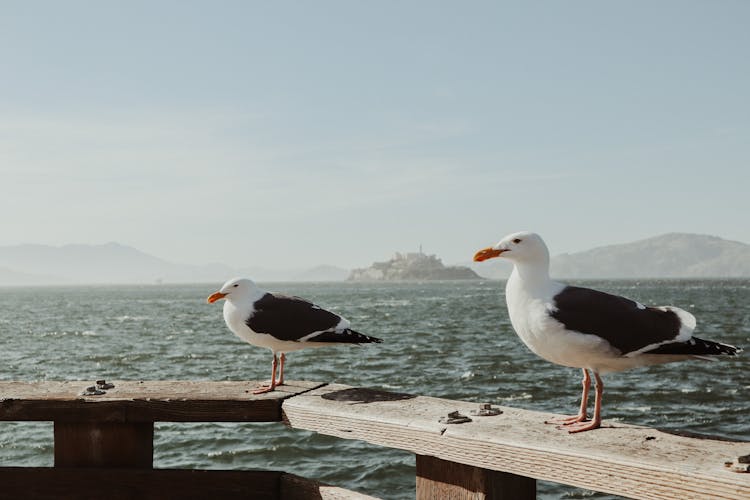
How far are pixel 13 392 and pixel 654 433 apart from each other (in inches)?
128

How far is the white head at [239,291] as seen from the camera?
5.31 m

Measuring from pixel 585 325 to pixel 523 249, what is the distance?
1.59 feet

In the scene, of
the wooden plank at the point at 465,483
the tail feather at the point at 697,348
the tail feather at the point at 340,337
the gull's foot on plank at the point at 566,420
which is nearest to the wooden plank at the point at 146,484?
the wooden plank at the point at 465,483

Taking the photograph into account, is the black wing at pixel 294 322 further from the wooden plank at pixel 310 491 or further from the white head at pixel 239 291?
the wooden plank at pixel 310 491

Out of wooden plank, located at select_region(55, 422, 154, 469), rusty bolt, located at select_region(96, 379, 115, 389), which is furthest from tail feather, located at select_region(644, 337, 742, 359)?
rusty bolt, located at select_region(96, 379, 115, 389)

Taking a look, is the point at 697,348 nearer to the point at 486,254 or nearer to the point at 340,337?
the point at 486,254

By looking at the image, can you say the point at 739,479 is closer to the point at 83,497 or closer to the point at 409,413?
the point at 409,413

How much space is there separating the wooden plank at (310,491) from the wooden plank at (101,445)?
73 cm

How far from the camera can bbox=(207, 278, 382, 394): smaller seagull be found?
200 inches

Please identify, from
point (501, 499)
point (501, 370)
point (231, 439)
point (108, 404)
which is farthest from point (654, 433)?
point (501, 370)

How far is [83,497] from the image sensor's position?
11.9 ft

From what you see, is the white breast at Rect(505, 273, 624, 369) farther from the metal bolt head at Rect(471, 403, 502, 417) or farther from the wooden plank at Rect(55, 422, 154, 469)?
the wooden plank at Rect(55, 422, 154, 469)

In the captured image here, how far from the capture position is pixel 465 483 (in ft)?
10.1

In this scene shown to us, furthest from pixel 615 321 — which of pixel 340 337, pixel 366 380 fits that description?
pixel 366 380
